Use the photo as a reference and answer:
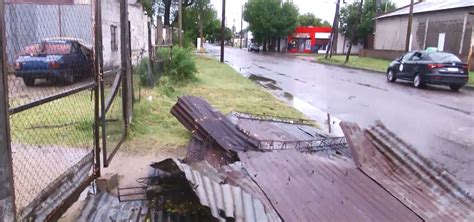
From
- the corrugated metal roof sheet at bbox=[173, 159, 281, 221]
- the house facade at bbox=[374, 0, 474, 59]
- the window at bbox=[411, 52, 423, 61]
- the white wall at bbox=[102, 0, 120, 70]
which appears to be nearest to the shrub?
the white wall at bbox=[102, 0, 120, 70]

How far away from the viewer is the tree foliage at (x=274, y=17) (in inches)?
2527

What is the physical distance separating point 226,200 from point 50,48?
8.24ft

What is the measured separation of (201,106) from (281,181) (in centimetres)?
278

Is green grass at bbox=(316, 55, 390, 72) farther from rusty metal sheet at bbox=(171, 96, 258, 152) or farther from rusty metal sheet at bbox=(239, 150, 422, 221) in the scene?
rusty metal sheet at bbox=(239, 150, 422, 221)

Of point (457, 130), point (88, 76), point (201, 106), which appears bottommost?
point (457, 130)

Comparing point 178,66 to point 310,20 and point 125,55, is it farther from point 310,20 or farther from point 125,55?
point 310,20

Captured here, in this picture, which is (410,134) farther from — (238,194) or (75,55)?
(75,55)

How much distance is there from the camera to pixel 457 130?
8750 millimetres

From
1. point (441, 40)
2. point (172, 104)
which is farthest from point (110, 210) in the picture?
point (441, 40)

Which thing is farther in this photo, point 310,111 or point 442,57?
point 442,57

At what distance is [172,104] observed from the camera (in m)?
10.0

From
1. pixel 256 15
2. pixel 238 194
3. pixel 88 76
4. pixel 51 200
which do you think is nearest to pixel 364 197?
pixel 238 194

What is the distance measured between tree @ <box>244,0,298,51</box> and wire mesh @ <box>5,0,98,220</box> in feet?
195

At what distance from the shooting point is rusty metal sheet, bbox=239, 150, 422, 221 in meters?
3.64
